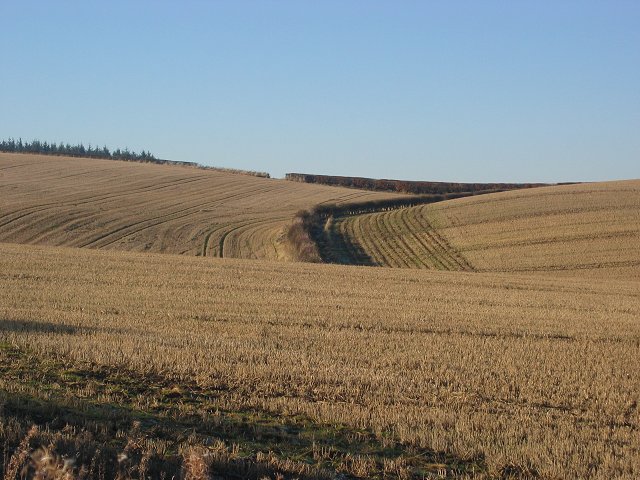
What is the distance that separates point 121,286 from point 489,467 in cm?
1718

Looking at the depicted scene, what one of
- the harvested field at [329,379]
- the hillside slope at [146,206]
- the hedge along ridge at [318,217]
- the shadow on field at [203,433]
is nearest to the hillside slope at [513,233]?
Result: the hedge along ridge at [318,217]

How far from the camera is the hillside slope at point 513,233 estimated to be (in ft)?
142

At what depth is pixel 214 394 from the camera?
30.1 feet

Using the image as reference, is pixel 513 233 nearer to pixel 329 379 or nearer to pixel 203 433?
pixel 329 379

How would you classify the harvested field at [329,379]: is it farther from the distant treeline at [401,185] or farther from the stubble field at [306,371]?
the distant treeline at [401,185]

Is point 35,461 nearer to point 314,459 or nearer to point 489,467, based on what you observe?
point 314,459

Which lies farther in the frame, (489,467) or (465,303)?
(465,303)

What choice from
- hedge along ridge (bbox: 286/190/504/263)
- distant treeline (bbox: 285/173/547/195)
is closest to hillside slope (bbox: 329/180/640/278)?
hedge along ridge (bbox: 286/190/504/263)

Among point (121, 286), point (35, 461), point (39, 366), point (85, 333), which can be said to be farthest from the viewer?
point (121, 286)

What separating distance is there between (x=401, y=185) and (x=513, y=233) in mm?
33777

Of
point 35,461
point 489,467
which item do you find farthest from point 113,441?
point 489,467

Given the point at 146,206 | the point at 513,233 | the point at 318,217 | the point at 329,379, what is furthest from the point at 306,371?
the point at 146,206

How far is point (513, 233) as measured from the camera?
1951 inches

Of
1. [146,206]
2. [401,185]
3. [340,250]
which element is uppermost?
[401,185]
